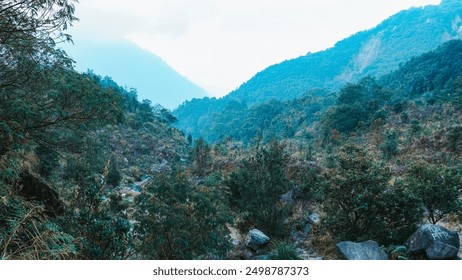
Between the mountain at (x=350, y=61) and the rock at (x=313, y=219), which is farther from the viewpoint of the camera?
the mountain at (x=350, y=61)

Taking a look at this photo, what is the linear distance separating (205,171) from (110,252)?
15.8 m

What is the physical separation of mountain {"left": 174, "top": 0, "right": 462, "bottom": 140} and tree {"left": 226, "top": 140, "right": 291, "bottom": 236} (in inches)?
3440

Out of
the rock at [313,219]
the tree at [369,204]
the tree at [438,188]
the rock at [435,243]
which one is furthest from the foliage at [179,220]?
the tree at [438,188]

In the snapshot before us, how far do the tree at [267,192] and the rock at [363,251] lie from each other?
252cm

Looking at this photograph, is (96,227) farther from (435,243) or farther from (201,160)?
(201,160)

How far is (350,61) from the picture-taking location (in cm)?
12394

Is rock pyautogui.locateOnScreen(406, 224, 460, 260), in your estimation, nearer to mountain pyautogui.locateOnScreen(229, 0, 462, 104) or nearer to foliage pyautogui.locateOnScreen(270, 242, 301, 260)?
foliage pyautogui.locateOnScreen(270, 242, 301, 260)

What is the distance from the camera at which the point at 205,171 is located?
20.2m

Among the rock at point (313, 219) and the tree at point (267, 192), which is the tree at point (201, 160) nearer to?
the rock at point (313, 219)

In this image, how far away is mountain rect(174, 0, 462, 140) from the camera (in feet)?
337

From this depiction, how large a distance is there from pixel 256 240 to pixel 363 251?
8.54 ft

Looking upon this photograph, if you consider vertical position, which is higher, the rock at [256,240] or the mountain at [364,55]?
the mountain at [364,55]

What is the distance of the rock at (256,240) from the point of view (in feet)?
24.5

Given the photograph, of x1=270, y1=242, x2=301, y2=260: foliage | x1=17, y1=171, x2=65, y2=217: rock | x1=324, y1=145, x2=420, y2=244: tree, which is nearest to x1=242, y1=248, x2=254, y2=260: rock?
x1=270, y1=242, x2=301, y2=260: foliage
